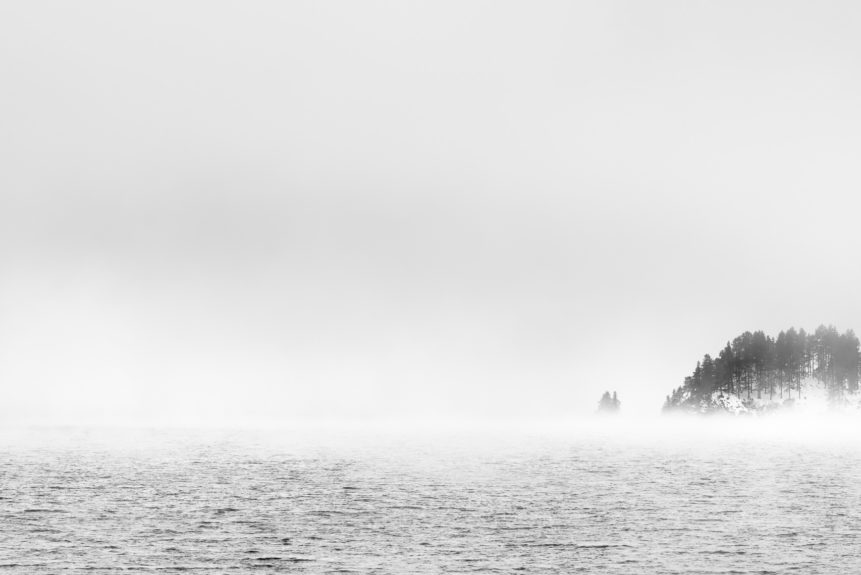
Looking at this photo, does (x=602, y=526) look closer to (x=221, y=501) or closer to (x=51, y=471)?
(x=221, y=501)

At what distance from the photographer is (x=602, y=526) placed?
2432 inches

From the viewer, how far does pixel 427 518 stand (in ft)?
212

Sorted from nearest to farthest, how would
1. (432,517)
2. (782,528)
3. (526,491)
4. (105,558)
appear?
(105,558) < (782,528) < (432,517) < (526,491)

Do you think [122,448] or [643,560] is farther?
[122,448]

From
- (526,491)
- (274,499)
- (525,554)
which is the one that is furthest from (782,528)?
(274,499)

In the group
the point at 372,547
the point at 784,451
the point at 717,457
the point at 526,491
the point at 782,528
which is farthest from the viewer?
the point at 784,451

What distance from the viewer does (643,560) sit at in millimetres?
49062

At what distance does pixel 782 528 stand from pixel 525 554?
72.7 feet

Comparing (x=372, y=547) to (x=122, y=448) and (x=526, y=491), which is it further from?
(x=122, y=448)

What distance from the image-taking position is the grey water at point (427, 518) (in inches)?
1907

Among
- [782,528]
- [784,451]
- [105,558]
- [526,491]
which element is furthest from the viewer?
[784,451]

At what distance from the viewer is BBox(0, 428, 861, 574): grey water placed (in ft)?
159

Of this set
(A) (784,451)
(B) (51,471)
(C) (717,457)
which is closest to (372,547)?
(B) (51,471)

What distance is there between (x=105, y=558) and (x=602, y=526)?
33.7 metres
